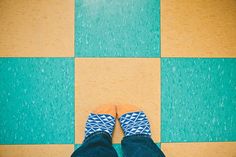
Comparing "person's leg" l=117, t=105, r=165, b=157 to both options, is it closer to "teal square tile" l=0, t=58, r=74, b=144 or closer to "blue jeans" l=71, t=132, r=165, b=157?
"blue jeans" l=71, t=132, r=165, b=157

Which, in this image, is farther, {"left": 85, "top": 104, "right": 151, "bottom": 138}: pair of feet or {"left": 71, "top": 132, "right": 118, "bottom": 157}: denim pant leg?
{"left": 85, "top": 104, "right": 151, "bottom": 138}: pair of feet

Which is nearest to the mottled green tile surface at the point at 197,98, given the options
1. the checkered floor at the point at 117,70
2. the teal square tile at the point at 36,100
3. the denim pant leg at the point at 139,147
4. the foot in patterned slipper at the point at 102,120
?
the checkered floor at the point at 117,70

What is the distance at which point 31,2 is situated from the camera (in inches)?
41.8

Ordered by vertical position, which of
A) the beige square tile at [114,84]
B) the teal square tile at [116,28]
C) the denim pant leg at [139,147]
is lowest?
the denim pant leg at [139,147]

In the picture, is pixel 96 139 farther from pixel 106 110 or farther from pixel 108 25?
pixel 108 25

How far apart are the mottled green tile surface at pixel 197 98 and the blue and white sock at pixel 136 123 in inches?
3.3

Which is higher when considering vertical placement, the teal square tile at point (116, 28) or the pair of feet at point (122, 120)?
the teal square tile at point (116, 28)

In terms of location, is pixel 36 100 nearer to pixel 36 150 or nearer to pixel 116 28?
pixel 36 150

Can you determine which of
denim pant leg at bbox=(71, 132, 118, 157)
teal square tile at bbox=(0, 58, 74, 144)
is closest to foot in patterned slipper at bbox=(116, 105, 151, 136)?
denim pant leg at bbox=(71, 132, 118, 157)

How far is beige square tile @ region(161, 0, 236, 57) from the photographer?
1082mm

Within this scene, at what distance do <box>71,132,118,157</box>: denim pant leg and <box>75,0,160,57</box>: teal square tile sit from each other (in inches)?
15.3

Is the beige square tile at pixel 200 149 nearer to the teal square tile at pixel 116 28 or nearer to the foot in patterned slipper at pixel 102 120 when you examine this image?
the foot in patterned slipper at pixel 102 120

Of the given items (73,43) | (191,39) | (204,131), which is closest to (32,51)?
(73,43)

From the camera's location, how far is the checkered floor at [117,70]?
3.49 feet
